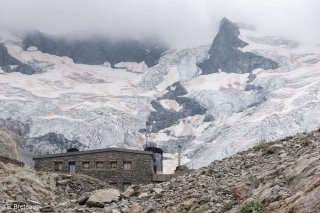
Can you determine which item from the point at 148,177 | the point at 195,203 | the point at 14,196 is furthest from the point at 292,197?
the point at 148,177

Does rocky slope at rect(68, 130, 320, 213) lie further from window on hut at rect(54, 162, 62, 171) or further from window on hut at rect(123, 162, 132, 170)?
window on hut at rect(54, 162, 62, 171)

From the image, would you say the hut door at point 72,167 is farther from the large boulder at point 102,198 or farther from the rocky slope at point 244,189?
the large boulder at point 102,198

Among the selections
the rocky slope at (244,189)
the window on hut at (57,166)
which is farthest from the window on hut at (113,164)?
the rocky slope at (244,189)

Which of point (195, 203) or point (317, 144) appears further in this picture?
point (317, 144)

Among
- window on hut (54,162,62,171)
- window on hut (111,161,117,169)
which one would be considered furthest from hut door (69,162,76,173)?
window on hut (111,161,117,169)

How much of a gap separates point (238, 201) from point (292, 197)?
362cm

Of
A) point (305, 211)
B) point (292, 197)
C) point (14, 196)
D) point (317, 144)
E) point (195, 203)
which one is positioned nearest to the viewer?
point (305, 211)

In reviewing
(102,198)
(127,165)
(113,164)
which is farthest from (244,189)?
(113,164)

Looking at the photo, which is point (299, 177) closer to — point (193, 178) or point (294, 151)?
point (294, 151)

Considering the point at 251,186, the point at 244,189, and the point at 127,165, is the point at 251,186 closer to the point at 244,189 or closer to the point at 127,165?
the point at 244,189

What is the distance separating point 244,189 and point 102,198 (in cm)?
757

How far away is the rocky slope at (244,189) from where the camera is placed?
15000 millimetres

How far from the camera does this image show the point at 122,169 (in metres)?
68.9

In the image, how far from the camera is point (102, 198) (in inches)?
953
